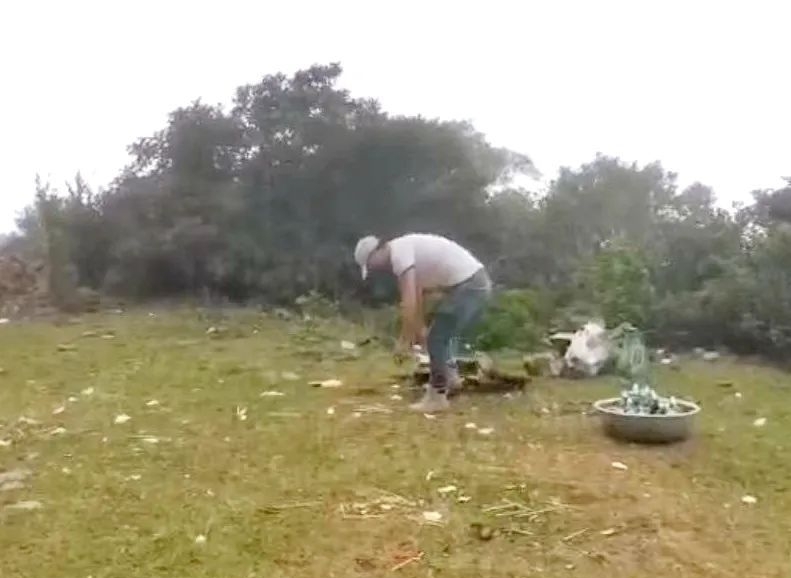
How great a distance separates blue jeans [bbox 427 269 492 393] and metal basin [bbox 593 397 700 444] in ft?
3.03

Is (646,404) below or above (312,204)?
below

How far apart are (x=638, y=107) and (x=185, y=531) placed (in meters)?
7.06

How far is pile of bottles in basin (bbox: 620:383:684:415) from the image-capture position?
4375 mm

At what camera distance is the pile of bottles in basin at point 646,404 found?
4375mm

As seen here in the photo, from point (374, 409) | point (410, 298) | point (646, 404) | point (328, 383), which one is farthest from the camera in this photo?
point (328, 383)

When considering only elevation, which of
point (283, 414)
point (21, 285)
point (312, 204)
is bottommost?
point (283, 414)

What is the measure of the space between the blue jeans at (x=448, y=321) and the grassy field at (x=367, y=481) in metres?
0.23

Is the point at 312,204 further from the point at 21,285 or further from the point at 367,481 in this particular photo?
the point at 367,481

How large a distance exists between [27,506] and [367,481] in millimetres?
1117

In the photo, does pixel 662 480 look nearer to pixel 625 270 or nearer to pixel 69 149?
pixel 625 270

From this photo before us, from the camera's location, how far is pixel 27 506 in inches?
136

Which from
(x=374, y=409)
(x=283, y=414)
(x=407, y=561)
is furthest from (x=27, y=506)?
(x=374, y=409)

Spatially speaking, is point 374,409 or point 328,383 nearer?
point 374,409

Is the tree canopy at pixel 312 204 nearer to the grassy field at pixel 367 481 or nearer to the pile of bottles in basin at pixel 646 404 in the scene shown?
the grassy field at pixel 367 481
